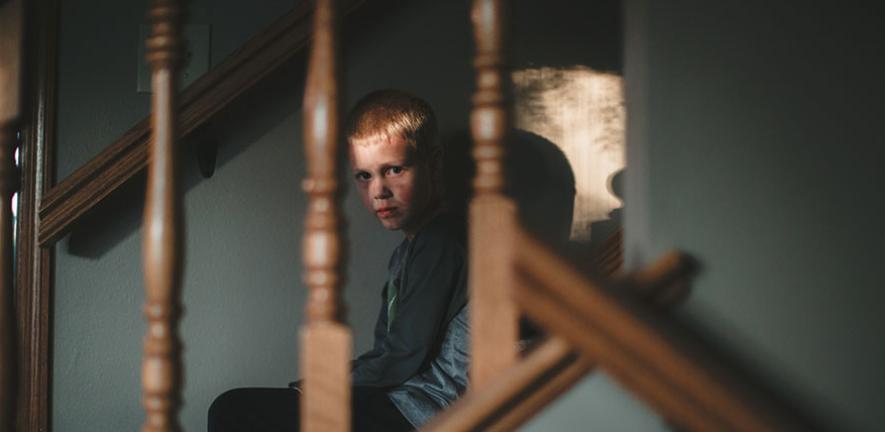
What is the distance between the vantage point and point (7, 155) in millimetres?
1060

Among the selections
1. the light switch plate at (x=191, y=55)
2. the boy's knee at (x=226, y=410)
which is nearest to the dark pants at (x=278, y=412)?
the boy's knee at (x=226, y=410)

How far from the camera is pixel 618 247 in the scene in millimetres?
1886

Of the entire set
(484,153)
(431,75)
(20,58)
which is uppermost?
(431,75)

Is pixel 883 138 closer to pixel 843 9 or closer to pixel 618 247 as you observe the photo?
pixel 843 9

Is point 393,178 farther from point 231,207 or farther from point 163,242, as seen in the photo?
point 163,242

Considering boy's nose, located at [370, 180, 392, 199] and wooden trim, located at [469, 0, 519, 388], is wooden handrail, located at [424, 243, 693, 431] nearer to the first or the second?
wooden trim, located at [469, 0, 519, 388]

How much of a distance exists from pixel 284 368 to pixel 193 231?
1.41ft

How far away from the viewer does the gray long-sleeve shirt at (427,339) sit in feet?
5.14

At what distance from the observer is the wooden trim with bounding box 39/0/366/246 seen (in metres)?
1.84

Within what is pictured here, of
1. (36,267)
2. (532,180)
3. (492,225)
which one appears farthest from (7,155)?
(532,180)

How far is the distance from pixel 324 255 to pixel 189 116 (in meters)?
1.05

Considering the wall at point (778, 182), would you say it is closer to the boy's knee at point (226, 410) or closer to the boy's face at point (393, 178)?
the boy's face at point (393, 178)

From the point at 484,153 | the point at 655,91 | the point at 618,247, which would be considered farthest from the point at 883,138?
the point at 618,247

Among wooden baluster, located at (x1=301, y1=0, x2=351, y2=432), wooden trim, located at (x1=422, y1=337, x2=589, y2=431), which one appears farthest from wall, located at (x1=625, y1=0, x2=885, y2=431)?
wooden baluster, located at (x1=301, y1=0, x2=351, y2=432)
